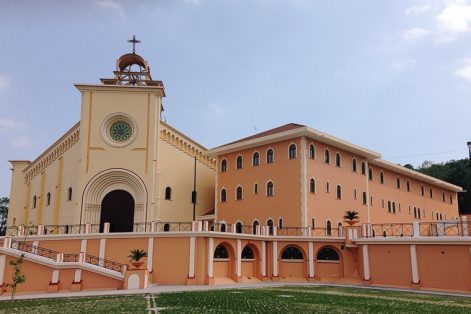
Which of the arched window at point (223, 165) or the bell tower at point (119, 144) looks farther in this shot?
the arched window at point (223, 165)

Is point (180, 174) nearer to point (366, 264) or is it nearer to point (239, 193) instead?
point (239, 193)

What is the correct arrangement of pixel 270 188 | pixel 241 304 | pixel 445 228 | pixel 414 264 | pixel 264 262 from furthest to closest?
pixel 270 188
pixel 264 262
pixel 445 228
pixel 414 264
pixel 241 304

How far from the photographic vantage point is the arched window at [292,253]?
90.8 feet

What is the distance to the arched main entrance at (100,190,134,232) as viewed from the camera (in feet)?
109

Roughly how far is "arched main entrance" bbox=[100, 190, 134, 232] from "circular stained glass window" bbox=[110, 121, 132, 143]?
4169 mm

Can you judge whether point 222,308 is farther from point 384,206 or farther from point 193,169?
point 384,206

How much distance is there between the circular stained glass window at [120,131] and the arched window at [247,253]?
42.9 feet

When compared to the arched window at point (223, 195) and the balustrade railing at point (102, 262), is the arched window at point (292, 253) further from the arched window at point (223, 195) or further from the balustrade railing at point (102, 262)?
the balustrade railing at point (102, 262)

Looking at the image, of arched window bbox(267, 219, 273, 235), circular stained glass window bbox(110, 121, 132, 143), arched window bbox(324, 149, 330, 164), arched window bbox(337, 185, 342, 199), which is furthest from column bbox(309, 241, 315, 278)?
circular stained glass window bbox(110, 121, 132, 143)

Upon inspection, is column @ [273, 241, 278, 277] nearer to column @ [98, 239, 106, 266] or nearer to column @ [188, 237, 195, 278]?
column @ [188, 237, 195, 278]

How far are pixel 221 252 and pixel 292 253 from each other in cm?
476

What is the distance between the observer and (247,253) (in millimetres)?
27625

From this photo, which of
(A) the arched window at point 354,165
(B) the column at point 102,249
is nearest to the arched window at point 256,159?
(A) the arched window at point 354,165

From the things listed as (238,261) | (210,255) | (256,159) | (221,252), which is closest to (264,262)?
(238,261)
